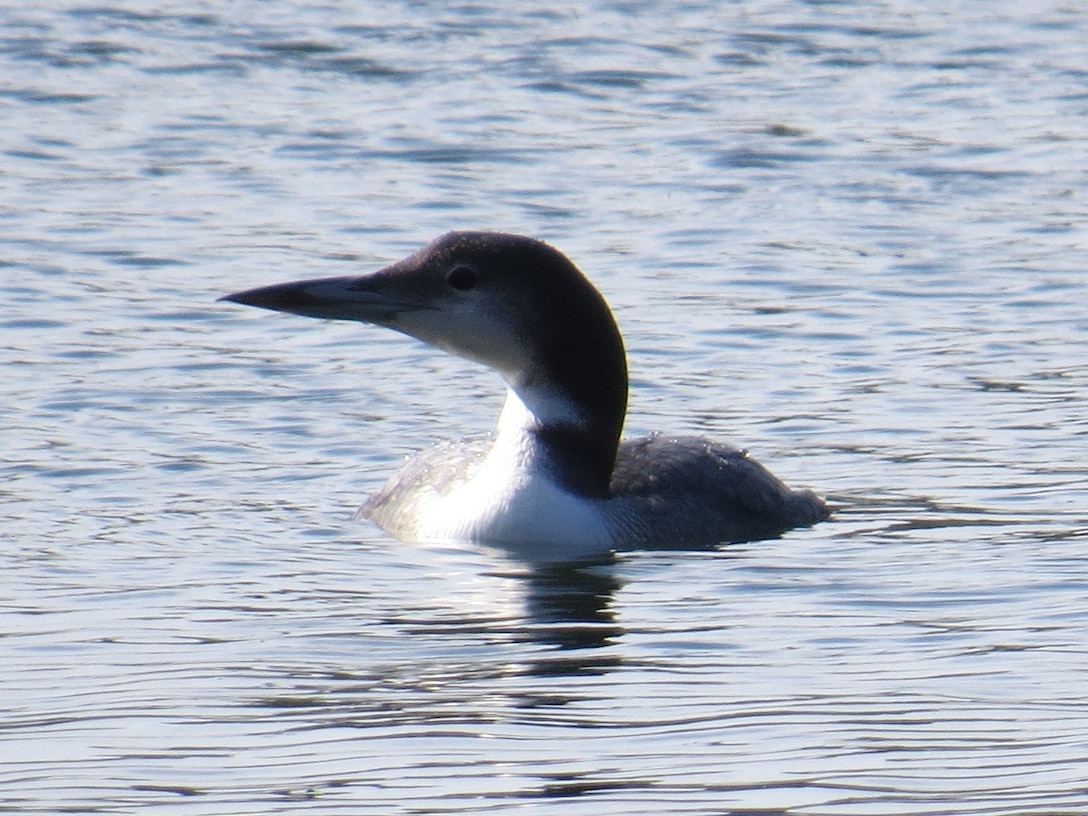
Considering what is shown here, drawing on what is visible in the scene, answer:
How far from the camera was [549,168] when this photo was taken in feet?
42.9

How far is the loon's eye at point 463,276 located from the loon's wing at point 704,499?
0.75 metres

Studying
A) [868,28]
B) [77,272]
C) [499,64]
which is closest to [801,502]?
[77,272]

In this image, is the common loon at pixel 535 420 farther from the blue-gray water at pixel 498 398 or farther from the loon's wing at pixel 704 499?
the blue-gray water at pixel 498 398

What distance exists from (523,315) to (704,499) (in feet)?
2.58

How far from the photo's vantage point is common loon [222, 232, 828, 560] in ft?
23.9

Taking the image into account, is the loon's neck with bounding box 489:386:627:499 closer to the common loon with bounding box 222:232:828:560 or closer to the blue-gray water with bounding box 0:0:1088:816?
the common loon with bounding box 222:232:828:560

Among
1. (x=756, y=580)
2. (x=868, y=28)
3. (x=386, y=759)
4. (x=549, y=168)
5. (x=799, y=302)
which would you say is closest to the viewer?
(x=386, y=759)

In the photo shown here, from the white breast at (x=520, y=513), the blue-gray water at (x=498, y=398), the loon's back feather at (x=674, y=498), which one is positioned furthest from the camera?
the loon's back feather at (x=674, y=498)

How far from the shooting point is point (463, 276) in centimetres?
741

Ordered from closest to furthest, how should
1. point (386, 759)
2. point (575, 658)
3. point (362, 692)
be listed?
point (386, 759) → point (362, 692) → point (575, 658)

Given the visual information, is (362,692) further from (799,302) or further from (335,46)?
(335,46)

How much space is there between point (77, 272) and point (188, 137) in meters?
2.96

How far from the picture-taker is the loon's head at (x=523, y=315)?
289 inches

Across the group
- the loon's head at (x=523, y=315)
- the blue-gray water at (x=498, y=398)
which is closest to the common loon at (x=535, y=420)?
the loon's head at (x=523, y=315)
